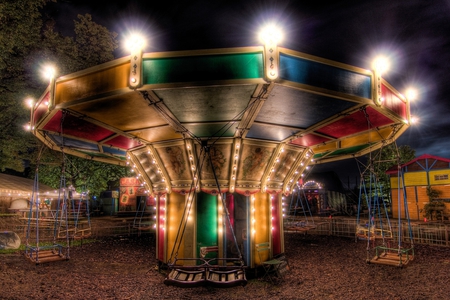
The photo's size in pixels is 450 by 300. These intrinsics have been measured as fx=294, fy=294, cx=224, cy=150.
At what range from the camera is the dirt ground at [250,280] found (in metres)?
7.16

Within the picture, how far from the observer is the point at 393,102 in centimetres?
688

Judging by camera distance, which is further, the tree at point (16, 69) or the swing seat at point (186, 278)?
the tree at point (16, 69)

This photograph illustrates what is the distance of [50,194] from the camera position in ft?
83.5

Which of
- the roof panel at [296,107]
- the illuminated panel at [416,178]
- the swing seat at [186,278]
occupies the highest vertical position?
the roof panel at [296,107]

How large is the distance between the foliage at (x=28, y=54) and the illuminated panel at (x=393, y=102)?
1283cm

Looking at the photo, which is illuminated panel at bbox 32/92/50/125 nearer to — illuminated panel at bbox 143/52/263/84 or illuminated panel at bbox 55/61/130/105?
illuminated panel at bbox 55/61/130/105

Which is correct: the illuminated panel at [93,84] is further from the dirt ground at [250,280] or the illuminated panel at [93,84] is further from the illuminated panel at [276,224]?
the illuminated panel at [276,224]

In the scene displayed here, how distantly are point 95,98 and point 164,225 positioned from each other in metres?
5.28

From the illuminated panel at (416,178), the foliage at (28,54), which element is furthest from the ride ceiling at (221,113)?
the illuminated panel at (416,178)

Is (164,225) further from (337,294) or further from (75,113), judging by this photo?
(337,294)

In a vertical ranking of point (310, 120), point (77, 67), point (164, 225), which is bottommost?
point (164, 225)

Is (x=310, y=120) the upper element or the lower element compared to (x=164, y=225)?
upper

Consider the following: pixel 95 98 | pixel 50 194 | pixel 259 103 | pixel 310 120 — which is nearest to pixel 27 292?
pixel 95 98

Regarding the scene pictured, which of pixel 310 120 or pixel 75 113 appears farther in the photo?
pixel 310 120
